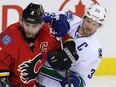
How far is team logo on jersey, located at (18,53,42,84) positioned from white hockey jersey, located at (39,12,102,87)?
0.66 feet

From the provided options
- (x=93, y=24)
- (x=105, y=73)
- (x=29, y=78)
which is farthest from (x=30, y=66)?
(x=105, y=73)

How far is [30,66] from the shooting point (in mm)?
2188

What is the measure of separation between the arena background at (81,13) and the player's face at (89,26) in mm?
995

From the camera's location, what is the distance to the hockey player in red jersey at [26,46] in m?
2.08

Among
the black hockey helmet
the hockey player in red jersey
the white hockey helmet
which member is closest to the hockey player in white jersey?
the white hockey helmet

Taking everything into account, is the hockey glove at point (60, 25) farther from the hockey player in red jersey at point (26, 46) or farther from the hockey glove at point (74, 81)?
the hockey glove at point (74, 81)

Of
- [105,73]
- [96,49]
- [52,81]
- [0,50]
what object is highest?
[0,50]

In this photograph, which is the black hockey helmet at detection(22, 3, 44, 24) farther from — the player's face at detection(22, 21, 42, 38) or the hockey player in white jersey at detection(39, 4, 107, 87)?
the hockey player in white jersey at detection(39, 4, 107, 87)

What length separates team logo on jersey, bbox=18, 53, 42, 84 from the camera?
85.2 inches

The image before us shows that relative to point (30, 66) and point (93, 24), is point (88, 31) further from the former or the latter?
point (30, 66)

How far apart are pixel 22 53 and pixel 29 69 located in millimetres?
100

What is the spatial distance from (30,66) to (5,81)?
142 mm

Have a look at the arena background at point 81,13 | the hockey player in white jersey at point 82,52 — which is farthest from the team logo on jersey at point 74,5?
the hockey player in white jersey at point 82,52

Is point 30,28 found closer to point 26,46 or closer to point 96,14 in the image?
point 26,46
